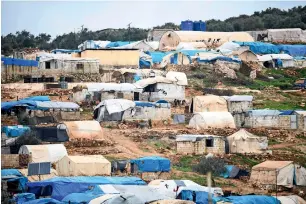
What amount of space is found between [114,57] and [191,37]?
9384 mm

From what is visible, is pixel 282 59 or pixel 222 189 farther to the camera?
pixel 282 59

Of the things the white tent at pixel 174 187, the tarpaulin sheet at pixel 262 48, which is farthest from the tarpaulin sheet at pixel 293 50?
the white tent at pixel 174 187

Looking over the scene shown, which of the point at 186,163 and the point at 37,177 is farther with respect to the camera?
the point at 186,163

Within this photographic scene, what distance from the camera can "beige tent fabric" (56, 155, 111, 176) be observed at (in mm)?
19391

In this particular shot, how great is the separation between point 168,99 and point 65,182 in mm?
11470

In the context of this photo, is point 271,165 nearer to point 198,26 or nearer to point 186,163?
point 186,163

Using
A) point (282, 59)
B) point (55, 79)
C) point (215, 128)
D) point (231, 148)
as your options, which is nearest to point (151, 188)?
point (231, 148)

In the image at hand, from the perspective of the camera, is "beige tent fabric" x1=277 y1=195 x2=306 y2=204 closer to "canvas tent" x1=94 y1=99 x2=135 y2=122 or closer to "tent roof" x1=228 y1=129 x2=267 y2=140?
"tent roof" x1=228 y1=129 x2=267 y2=140

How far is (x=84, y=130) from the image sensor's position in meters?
23.1

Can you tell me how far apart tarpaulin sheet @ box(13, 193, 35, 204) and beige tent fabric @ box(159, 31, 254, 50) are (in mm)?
24206

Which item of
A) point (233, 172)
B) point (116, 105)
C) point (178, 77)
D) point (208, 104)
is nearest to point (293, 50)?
point (178, 77)

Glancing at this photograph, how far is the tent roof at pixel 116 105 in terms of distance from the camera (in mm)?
25281

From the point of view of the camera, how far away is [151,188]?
17.4 meters

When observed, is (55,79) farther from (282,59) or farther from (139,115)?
(282,59)
